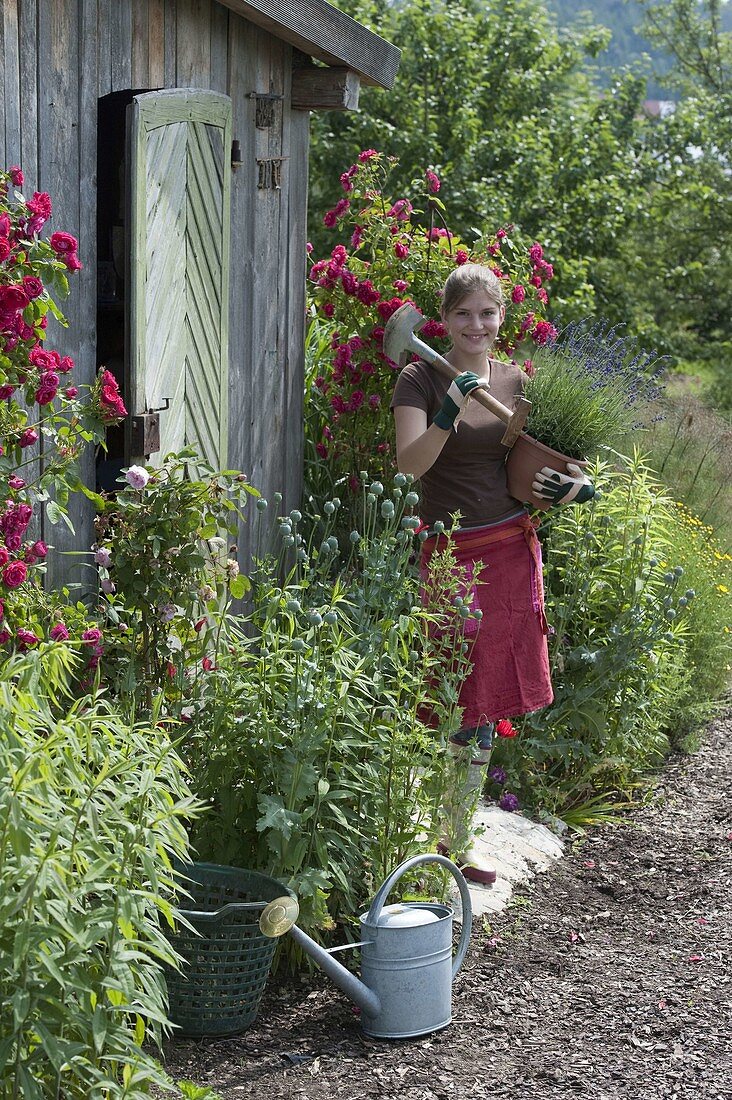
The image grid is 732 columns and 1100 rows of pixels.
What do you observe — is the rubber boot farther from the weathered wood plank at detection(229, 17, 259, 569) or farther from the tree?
the tree

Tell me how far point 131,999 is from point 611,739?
10.8 feet

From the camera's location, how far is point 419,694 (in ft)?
13.0

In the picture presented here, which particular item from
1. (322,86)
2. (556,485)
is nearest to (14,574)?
(556,485)

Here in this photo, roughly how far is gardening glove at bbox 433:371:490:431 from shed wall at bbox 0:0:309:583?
4.35 ft

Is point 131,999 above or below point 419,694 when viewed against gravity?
below

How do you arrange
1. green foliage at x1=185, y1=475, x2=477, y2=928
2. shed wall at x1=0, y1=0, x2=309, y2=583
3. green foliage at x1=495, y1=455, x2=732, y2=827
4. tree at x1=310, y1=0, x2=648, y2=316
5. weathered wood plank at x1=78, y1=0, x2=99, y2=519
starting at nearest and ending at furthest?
green foliage at x1=185, y1=475, x2=477, y2=928, shed wall at x1=0, y1=0, x2=309, y2=583, weathered wood plank at x1=78, y1=0, x2=99, y2=519, green foliage at x1=495, y1=455, x2=732, y2=827, tree at x1=310, y1=0, x2=648, y2=316

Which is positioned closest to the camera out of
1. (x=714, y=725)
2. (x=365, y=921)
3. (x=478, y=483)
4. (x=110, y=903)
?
(x=110, y=903)

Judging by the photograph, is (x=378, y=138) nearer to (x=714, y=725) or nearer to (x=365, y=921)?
(x=714, y=725)

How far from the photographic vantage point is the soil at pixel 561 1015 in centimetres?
340

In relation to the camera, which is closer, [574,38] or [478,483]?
[478,483]

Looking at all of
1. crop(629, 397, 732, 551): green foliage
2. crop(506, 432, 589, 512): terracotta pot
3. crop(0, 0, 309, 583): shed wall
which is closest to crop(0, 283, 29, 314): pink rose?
crop(0, 0, 309, 583): shed wall

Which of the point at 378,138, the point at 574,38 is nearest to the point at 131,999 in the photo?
the point at 378,138

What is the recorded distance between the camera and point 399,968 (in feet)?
11.5

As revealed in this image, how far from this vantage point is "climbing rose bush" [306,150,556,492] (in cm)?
652
